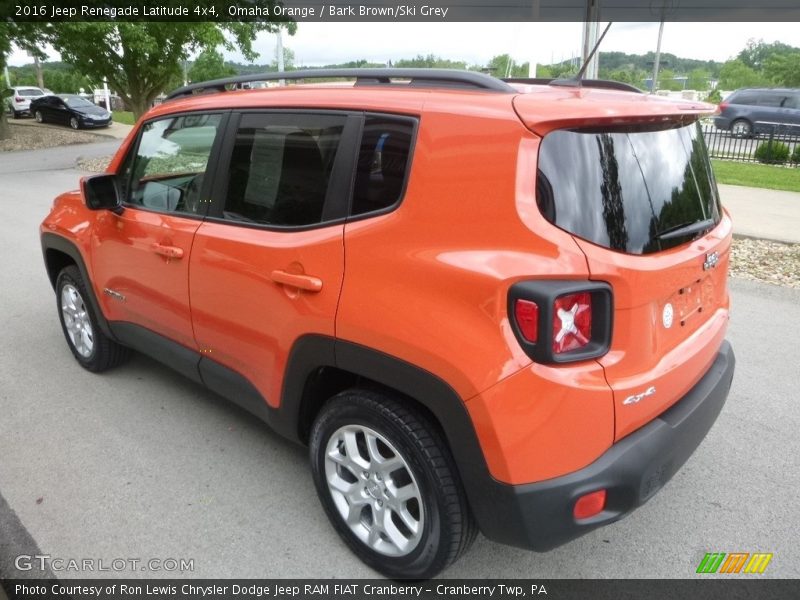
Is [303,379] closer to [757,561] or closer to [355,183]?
[355,183]

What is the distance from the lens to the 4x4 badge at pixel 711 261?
7.72ft

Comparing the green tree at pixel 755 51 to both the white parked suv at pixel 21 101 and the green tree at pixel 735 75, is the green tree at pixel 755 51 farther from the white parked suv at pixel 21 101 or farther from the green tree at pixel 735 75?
the white parked suv at pixel 21 101

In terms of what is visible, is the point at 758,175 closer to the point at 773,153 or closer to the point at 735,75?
the point at 773,153

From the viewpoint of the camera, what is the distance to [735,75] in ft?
201

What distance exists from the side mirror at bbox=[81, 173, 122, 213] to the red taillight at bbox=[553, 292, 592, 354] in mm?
2704

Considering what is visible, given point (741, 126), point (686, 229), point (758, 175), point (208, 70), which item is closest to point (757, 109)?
point (741, 126)

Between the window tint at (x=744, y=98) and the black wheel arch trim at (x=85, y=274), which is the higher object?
the window tint at (x=744, y=98)

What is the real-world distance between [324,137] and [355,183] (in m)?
0.29

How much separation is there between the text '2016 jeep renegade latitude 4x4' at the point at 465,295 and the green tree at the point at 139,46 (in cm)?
1669

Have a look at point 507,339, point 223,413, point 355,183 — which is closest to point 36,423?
point 223,413

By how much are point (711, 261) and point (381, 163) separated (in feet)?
4.25

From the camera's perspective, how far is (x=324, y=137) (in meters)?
2.51

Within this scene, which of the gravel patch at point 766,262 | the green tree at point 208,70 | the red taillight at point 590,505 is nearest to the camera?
the red taillight at point 590,505

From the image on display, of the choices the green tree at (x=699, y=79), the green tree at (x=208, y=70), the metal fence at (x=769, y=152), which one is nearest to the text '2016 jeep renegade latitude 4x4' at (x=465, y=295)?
the metal fence at (x=769, y=152)
